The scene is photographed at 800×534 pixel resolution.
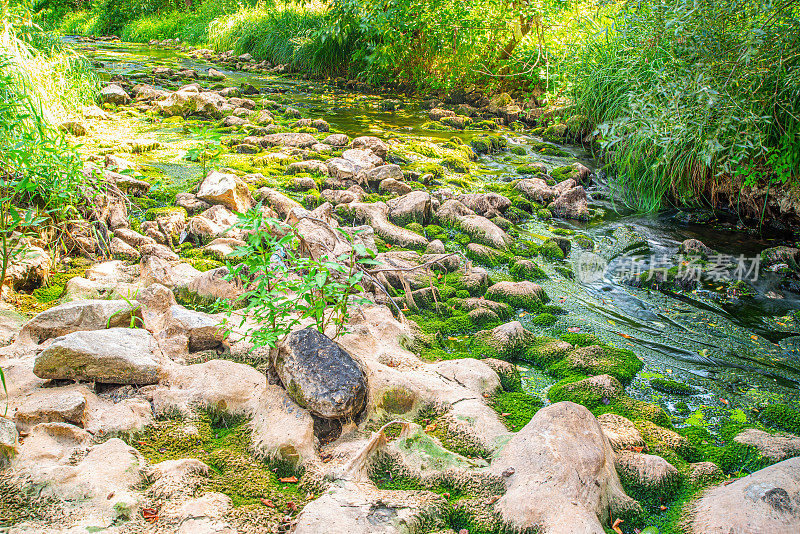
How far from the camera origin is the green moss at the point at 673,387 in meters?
2.91

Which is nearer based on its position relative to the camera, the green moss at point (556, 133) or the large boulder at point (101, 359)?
the large boulder at point (101, 359)

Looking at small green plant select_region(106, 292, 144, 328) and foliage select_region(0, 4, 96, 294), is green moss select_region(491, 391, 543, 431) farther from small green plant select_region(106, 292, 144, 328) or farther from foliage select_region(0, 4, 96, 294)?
foliage select_region(0, 4, 96, 294)

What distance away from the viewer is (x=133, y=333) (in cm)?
259

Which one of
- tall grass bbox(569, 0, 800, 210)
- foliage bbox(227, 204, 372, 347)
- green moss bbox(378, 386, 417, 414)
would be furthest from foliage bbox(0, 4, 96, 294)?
tall grass bbox(569, 0, 800, 210)

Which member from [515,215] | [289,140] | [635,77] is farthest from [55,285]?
[635,77]

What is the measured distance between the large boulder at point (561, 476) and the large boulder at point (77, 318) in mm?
1972

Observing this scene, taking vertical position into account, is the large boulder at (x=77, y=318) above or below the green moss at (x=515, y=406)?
above

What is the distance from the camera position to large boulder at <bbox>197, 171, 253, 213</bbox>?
4.49 meters

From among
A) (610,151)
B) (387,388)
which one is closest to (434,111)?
(610,151)

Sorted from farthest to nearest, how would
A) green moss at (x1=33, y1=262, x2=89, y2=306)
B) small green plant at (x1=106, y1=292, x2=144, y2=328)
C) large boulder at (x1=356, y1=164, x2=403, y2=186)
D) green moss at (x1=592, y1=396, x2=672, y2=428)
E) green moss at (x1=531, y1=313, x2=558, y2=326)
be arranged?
1. large boulder at (x1=356, y1=164, x2=403, y2=186)
2. green moss at (x1=531, y1=313, x2=558, y2=326)
3. green moss at (x1=33, y1=262, x2=89, y2=306)
4. small green plant at (x1=106, y1=292, x2=144, y2=328)
5. green moss at (x1=592, y1=396, x2=672, y2=428)

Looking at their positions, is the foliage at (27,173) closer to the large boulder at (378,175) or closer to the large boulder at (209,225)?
the large boulder at (209,225)

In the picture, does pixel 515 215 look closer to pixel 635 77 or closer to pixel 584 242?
pixel 584 242

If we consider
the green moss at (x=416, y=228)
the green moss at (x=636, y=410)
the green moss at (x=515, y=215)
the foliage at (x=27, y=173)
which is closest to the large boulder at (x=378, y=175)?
the green moss at (x=416, y=228)

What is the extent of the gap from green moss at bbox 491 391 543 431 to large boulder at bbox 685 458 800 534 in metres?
0.75
